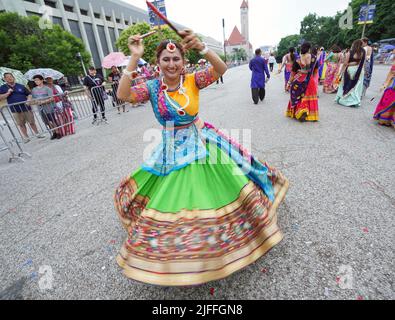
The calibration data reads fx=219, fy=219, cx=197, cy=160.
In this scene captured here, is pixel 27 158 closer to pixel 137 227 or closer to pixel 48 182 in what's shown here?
pixel 48 182

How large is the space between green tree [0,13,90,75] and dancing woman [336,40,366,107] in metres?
26.8

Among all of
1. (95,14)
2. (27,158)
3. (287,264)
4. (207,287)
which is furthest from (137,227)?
(95,14)

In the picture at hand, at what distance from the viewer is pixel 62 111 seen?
7012 mm

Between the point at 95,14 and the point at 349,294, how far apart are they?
53.3m

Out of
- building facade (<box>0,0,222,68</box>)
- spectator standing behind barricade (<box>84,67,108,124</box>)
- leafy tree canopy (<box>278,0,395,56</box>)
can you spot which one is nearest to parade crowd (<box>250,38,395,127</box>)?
spectator standing behind barricade (<box>84,67,108,124</box>)

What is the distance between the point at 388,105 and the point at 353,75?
7.52 ft

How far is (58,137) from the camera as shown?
7.03 metres

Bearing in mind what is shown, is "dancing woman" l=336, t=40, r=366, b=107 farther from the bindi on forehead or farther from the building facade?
the building facade

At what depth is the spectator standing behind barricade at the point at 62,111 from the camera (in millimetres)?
6898

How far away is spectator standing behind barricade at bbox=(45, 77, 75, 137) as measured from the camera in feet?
22.6

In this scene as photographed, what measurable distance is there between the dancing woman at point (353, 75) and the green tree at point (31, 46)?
2681 centimetres

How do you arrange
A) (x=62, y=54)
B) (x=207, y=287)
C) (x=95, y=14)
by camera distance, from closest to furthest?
(x=207, y=287) < (x=62, y=54) < (x=95, y=14)

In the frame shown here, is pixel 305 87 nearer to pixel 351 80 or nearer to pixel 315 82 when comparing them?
pixel 315 82

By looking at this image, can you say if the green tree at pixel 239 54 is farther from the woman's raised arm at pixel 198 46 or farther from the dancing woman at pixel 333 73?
the woman's raised arm at pixel 198 46
